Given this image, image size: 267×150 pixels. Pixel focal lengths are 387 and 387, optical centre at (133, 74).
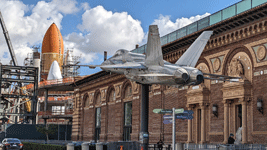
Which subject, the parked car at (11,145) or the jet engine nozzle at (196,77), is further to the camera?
the parked car at (11,145)

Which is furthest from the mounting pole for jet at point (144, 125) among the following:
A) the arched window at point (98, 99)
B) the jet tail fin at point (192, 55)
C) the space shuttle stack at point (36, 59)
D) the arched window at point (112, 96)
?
the space shuttle stack at point (36, 59)

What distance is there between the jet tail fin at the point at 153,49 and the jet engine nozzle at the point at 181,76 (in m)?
1.15

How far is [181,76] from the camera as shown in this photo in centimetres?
1858

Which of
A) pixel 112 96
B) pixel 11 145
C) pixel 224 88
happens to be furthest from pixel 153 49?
pixel 112 96

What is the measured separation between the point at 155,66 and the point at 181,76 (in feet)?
5.49

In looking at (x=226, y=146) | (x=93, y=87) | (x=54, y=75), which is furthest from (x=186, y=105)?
(x=54, y=75)

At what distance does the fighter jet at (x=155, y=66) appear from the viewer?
18.8 m

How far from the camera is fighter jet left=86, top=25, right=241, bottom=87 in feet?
61.5

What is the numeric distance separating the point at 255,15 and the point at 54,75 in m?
96.4

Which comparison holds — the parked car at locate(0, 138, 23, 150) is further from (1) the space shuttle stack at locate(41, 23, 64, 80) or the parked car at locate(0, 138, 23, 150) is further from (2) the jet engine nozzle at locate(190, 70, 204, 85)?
(1) the space shuttle stack at locate(41, 23, 64, 80)

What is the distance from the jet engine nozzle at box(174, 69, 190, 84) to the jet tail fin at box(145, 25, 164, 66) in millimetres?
1152

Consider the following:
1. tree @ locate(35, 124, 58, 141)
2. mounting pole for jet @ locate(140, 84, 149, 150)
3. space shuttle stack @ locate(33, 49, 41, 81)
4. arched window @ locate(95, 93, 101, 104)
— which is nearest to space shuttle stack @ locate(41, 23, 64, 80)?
space shuttle stack @ locate(33, 49, 41, 81)

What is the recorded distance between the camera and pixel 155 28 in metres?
18.5

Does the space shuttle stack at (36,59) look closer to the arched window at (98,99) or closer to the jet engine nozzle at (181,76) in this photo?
the arched window at (98,99)
